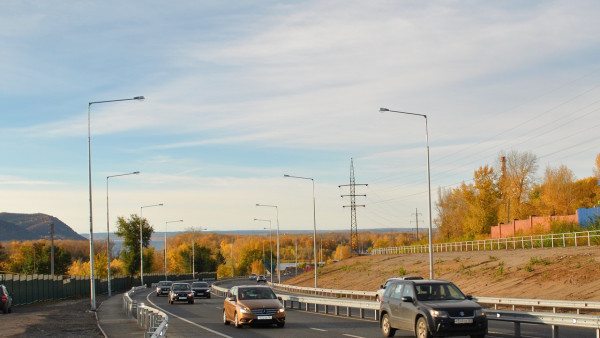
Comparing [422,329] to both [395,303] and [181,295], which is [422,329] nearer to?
[395,303]

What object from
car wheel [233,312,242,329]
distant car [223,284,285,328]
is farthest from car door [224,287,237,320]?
car wheel [233,312,242,329]

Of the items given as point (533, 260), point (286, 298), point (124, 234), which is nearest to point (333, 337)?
point (286, 298)

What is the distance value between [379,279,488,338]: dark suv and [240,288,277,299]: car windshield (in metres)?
6.36

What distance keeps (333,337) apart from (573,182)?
3074 inches

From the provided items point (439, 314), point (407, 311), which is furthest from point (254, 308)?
point (439, 314)

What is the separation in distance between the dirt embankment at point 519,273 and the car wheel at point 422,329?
51.4 feet

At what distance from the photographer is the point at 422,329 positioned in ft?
58.5

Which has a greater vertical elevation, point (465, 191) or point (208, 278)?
point (465, 191)

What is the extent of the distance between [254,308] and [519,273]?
2327cm

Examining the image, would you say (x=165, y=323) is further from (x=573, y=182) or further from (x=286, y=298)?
(x=573, y=182)

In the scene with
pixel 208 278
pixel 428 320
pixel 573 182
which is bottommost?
pixel 208 278

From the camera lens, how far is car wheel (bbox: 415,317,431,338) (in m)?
17.6

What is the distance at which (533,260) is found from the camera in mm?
43688

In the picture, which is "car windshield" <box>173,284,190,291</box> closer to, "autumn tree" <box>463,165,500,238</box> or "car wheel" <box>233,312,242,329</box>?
"car wheel" <box>233,312,242,329</box>
